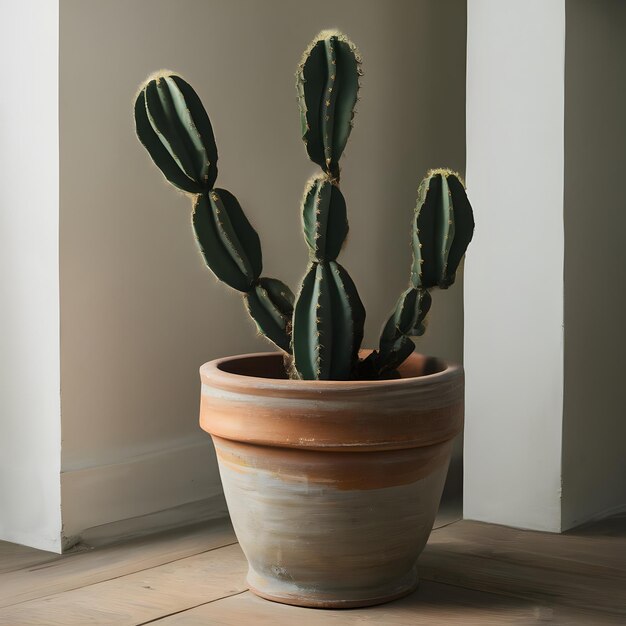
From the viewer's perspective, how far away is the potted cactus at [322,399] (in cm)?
137

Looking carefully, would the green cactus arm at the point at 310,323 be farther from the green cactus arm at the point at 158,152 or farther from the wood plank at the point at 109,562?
the wood plank at the point at 109,562

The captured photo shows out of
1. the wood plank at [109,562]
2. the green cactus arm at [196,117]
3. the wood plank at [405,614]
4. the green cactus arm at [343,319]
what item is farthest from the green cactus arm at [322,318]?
the wood plank at [109,562]

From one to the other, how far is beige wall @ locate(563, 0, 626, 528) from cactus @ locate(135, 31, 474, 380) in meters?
0.45

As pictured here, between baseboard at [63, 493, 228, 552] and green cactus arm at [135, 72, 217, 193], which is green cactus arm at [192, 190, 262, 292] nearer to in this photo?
green cactus arm at [135, 72, 217, 193]

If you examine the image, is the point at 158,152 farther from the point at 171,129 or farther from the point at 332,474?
the point at 332,474

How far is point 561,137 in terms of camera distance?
180cm

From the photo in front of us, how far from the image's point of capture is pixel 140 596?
1.48 meters

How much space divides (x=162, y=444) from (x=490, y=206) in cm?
81

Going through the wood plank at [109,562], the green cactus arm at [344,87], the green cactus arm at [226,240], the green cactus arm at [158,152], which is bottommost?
the wood plank at [109,562]

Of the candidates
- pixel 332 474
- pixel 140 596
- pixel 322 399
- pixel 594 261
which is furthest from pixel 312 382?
pixel 594 261

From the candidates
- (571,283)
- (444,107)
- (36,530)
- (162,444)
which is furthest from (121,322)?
(444,107)

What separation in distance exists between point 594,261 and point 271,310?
75 cm

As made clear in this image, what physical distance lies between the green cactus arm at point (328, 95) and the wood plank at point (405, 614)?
0.65 metres

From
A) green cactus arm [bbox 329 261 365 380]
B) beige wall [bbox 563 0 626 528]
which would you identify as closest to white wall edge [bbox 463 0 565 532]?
beige wall [bbox 563 0 626 528]
